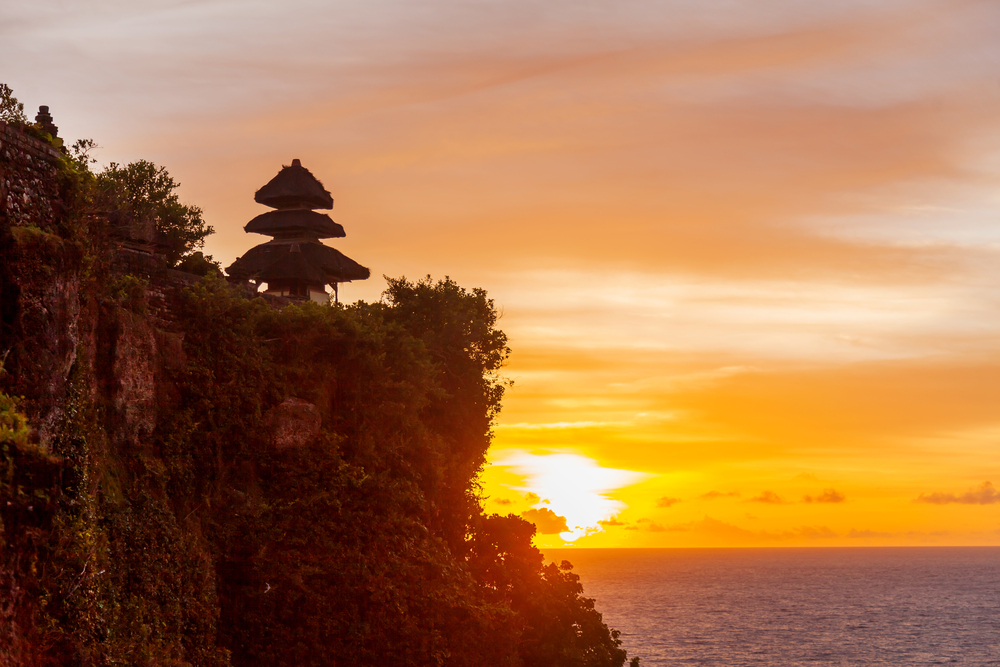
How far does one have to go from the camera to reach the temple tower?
4391cm

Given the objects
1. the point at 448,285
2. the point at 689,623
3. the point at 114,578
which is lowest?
the point at 689,623

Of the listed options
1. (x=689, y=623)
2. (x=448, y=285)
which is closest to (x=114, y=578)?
(x=448, y=285)

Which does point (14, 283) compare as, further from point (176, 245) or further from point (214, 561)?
point (176, 245)

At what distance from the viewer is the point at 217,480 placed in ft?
85.5

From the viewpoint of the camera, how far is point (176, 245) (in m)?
41.0

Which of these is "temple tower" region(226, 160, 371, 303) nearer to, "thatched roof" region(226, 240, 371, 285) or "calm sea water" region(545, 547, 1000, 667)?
"thatched roof" region(226, 240, 371, 285)

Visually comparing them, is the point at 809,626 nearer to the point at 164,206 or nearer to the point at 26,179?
the point at 164,206

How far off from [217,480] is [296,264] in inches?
742

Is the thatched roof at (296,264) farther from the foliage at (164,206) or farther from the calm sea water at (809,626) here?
the calm sea water at (809,626)

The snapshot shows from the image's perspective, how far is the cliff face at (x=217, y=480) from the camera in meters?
18.2

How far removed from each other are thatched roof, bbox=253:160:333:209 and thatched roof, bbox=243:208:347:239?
509mm

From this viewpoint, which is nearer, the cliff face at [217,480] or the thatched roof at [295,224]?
the cliff face at [217,480]

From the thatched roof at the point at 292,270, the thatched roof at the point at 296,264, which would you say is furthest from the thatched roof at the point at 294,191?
the thatched roof at the point at 292,270

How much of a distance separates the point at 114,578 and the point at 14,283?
23.3 ft
